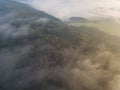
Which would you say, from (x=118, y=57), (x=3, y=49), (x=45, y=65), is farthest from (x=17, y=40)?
(x=118, y=57)

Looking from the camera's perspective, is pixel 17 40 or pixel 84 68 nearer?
pixel 84 68

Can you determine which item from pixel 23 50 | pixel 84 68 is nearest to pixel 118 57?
pixel 84 68

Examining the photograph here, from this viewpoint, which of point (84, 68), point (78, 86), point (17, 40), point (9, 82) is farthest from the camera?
point (17, 40)

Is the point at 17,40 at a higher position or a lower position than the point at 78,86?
higher

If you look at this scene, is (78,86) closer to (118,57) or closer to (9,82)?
(9,82)

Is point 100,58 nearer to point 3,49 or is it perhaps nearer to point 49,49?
point 49,49

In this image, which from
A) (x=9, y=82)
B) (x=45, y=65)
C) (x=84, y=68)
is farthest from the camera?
(x=84, y=68)

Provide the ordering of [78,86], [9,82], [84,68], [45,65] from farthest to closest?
[84,68], [45,65], [78,86], [9,82]

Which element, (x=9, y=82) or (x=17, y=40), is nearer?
(x=9, y=82)

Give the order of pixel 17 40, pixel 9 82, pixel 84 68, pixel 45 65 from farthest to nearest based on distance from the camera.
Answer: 1. pixel 17 40
2. pixel 84 68
3. pixel 45 65
4. pixel 9 82
